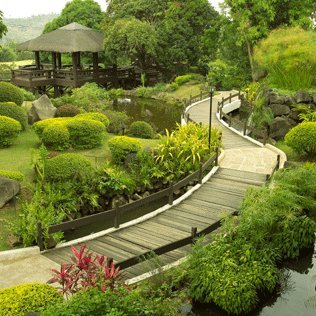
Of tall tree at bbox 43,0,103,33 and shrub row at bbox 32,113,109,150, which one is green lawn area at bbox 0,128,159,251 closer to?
shrub row at bbox 32,113,109,150

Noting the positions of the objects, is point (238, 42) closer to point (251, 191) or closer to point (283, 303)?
point (251, 191)

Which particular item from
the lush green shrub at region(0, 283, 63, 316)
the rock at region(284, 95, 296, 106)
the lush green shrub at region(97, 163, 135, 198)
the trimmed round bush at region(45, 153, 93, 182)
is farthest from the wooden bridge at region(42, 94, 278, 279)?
the rock at region(284, 95, 296, 106)

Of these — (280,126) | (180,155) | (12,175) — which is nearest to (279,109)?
(280,126)

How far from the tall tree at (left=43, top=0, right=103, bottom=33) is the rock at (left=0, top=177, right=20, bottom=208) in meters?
37.7

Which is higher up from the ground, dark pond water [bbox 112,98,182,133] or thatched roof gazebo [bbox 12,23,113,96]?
thatched roof gazebo [bbox 12,23,113,96]

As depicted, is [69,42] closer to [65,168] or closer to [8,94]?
[8,94]

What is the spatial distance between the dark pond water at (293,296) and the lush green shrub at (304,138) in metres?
6.91

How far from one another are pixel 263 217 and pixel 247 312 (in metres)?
2.49

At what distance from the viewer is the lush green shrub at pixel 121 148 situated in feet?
58.3

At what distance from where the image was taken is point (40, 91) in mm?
39094

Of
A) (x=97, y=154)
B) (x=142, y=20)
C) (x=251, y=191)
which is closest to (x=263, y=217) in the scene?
(x=251, y=191)

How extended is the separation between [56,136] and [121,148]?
115 inches

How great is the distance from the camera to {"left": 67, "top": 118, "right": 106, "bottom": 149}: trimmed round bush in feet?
62.5

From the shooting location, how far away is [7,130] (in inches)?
729
